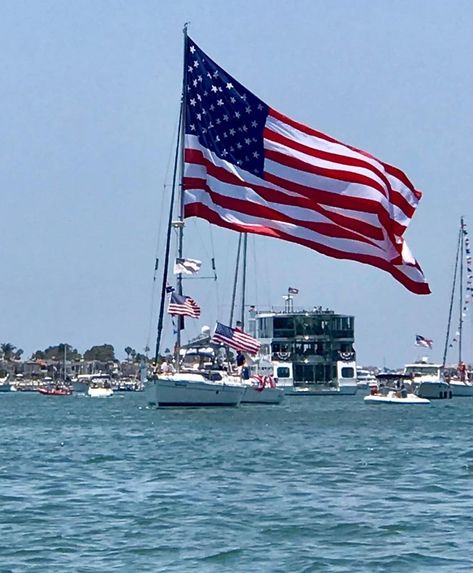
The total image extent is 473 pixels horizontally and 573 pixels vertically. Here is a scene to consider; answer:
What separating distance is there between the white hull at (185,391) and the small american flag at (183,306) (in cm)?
530

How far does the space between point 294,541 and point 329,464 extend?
1304 cm

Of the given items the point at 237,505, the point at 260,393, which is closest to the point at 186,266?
the point at 260,393

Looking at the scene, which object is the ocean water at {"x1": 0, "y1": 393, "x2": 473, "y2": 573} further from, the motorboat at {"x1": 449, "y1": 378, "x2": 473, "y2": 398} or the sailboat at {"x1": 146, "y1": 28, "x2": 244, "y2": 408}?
the motorboat at {"x1": 449, "y1": 378, "x2": 473, "y2": 398}

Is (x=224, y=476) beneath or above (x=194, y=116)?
beneath

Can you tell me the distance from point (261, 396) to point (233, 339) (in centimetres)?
1214

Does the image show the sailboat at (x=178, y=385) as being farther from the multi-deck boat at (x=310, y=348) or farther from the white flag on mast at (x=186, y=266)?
the multi-deck boat at (x=310, y=348)

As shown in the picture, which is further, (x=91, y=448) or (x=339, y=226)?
(x=91, y=448)

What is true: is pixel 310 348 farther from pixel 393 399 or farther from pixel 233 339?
pixel 233 339

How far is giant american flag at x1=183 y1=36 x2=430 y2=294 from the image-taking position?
34.4 m

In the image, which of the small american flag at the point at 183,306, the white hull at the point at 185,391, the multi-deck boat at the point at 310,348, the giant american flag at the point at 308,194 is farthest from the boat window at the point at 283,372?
the giant american flag at the point at 308,194

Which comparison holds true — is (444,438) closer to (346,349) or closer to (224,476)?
(224,476)

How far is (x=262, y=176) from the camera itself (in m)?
36.6

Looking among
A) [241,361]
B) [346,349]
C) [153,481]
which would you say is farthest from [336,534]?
[346,349]

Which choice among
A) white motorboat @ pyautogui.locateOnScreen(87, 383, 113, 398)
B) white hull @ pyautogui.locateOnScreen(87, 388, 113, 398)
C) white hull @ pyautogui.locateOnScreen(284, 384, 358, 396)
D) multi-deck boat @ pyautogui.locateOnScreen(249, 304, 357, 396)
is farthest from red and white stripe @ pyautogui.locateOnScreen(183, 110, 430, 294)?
white hull @ pyautogui.locateOnScreen(87, 388, 113, 398)
